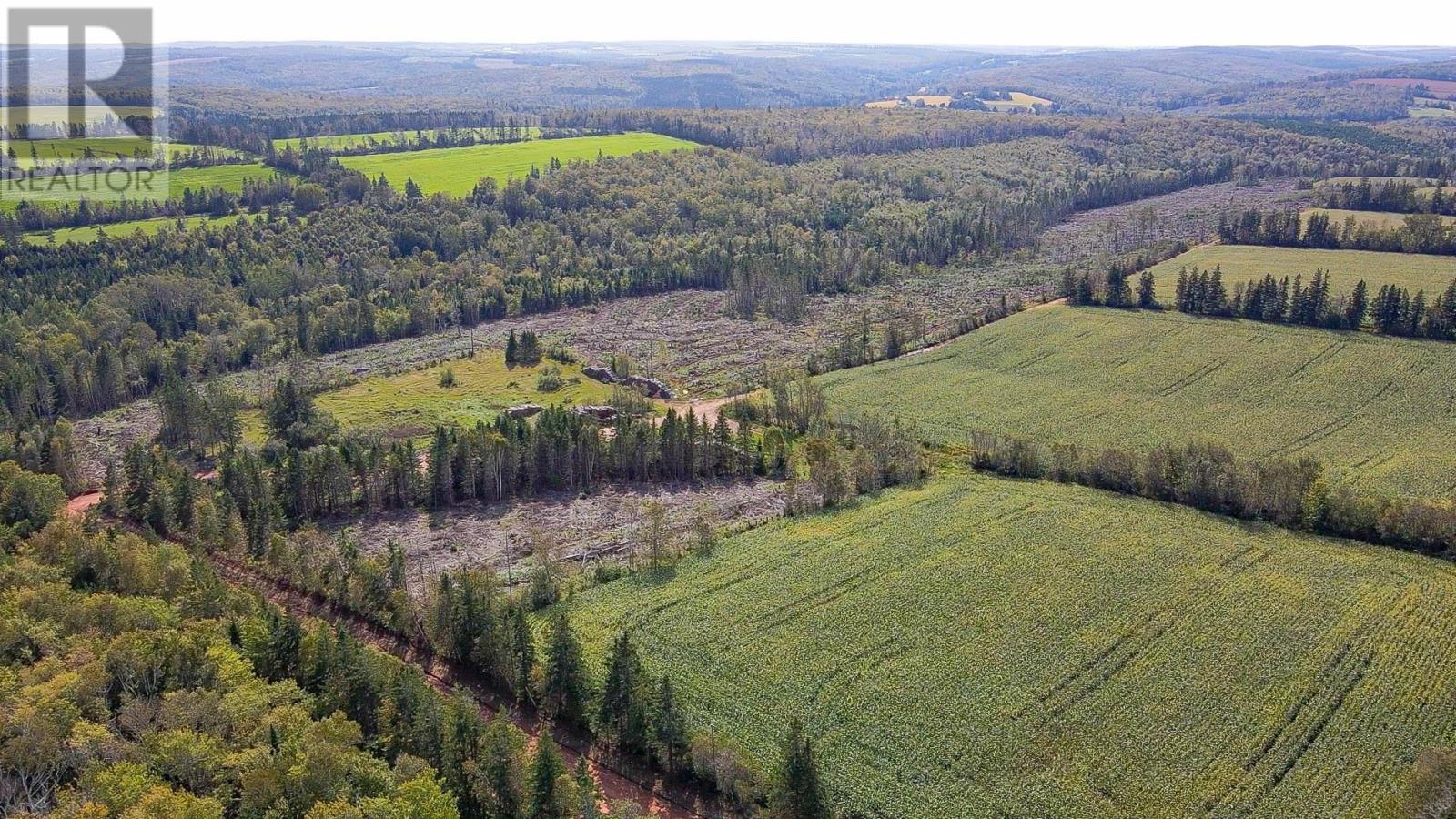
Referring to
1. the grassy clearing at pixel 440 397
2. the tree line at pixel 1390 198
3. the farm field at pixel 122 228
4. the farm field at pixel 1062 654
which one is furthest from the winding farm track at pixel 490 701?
the tree line at pixel 1390 198

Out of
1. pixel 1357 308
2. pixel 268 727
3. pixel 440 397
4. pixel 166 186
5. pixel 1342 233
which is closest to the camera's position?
pixel 268 727

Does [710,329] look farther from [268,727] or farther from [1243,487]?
[268,727]

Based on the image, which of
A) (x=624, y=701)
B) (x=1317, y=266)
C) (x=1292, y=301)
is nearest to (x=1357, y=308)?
(x=1292, y=301)

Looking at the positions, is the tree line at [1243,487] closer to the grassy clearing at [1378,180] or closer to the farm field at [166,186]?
the grassy clearing at [1378,180]

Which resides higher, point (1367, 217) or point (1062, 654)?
point (1367, 217)

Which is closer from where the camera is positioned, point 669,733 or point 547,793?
point 547,793

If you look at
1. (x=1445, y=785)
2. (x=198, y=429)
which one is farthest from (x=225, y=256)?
(x=1445, y=785)

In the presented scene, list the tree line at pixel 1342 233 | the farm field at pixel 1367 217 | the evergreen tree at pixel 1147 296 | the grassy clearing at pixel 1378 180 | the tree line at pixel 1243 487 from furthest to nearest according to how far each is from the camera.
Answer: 1. the grassy clearing at pixel 1378 180
2. the farm field at pixel 1367 217
3. the tree line at pixel 1342 233
4. the evergreen tree at pixel 1147 296
5. the tree line at pixel 1243 487
